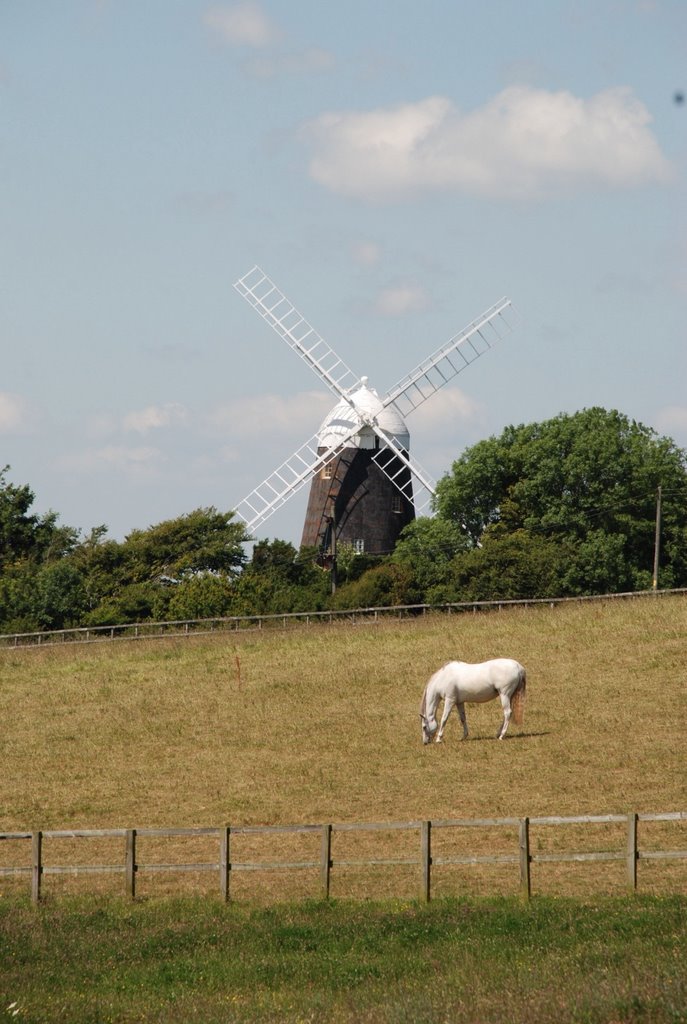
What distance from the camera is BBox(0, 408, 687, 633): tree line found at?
61.6 metres

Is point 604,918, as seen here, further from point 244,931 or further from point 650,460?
point 650,460

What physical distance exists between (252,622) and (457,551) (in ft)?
60.8

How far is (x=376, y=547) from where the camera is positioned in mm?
76312

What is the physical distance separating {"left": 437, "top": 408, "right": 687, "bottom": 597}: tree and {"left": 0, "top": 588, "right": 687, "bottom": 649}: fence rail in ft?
34.3

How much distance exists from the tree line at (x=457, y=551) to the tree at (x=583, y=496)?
0.08 m

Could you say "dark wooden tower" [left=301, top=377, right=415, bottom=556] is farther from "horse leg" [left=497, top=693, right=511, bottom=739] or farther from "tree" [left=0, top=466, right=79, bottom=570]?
"horse leg" [left=497, top=693, right=511, bottom=739]

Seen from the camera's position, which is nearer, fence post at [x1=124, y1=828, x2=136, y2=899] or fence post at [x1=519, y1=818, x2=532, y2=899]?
fence post at [x1=519, y1=818, x2=532, y2=899]

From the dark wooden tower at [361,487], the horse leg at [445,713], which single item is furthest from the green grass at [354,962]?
the dark wooden tower at [361,487]

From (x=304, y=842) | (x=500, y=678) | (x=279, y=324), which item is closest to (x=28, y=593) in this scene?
(x=279, y=324)

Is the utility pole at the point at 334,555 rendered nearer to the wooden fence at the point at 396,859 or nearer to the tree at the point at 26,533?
the tree at the point at 26,533

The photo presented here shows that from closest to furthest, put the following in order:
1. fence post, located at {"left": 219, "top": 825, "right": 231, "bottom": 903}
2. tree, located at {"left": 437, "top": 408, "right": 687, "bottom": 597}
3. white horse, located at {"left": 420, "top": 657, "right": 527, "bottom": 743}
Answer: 1. fence post, located at {"left": 219, "top": 825, "right": 231, "bottom": 903}
2. white horse, located at {"left": 420, "top": 657, "right": 527, "bottom": 743}
3. tree, located at {"left": 437, "top": 408, "right": 687, "bottom": 597}

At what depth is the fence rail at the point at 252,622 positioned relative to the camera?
51781 millimetres

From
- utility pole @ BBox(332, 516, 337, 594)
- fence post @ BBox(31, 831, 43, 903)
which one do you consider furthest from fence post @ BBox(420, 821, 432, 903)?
utility pole @ BBox(332, 516, 337, 594)

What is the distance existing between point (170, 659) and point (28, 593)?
64.7 ft
